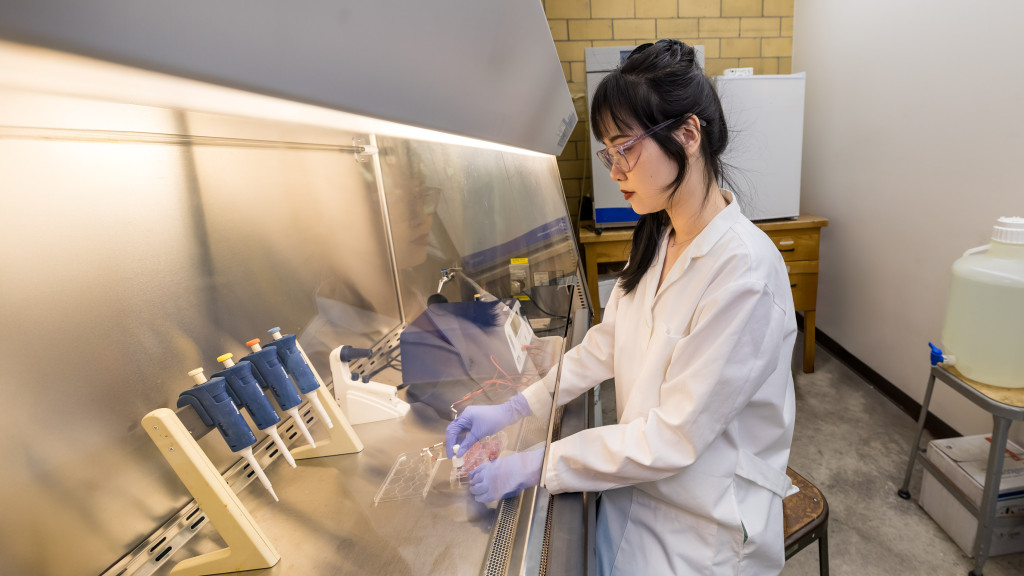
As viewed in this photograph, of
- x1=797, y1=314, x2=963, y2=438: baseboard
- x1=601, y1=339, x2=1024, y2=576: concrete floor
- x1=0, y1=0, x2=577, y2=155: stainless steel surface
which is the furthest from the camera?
x1=797, y1=314, x2=963, y2=438: baseboard

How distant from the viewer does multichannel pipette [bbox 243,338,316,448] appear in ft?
2.48

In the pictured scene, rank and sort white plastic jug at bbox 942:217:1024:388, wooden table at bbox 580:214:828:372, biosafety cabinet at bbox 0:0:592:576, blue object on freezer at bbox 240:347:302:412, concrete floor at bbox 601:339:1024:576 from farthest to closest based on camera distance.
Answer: wooden table at bbox 580:214:828:372
concrete floor at bbox 601:339:1024:576
white plastic jug at bbox 942:217:1024:388
blue object on freezer at bbox 240:347:302:412
biosafety cabinet at bbox 0:0:592:576

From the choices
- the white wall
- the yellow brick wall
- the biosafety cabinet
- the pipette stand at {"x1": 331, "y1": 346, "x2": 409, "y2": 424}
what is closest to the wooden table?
the white wall

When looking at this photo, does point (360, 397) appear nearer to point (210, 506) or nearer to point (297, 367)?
point (297, 367)

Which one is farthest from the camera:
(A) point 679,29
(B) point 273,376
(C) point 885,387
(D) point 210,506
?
(A) point 679,29

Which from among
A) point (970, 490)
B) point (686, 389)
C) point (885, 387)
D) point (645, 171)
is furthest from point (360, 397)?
point (885, 387)

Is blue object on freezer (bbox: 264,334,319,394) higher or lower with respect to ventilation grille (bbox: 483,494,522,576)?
higher

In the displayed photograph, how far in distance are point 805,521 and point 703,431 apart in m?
0.56

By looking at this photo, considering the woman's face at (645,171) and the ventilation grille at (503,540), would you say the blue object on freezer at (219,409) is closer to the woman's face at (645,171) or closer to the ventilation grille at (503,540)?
the ventilation grille at (503,540)

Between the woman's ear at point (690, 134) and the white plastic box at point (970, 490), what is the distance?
1.59 m

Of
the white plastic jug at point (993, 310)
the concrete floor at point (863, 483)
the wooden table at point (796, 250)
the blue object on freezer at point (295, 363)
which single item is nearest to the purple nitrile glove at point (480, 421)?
the blue object on freezer at point (295, 363)

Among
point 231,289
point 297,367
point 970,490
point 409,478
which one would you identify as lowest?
point 970,490

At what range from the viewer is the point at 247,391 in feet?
2.35

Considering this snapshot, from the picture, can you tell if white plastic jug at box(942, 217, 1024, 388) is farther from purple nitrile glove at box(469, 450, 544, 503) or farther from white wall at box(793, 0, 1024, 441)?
purple nitrile glove at box(469, 450, 544, 503)
